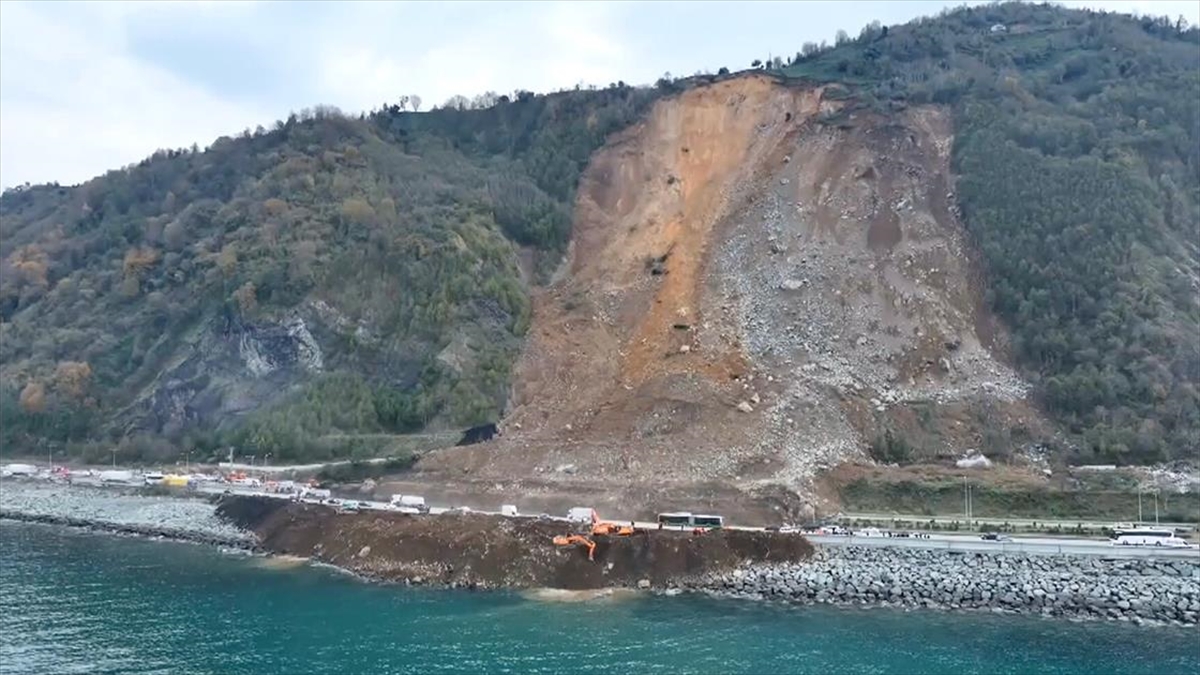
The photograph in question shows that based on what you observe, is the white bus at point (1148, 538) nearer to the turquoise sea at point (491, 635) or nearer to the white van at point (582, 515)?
the turquoise sea at point (491, 635)

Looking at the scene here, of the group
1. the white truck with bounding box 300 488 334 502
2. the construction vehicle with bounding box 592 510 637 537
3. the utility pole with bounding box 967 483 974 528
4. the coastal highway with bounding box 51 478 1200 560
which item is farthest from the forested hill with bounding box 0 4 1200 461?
the construction vehicle with bounding box 592 510 637 537

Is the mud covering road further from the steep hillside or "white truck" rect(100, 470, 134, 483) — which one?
"white truck" rect(100, 470, 134, 483)

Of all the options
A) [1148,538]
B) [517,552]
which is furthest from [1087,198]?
[517,552]

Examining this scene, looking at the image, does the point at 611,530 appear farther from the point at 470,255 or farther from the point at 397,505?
the point at 470,255

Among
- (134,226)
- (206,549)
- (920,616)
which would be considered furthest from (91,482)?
(920,616)

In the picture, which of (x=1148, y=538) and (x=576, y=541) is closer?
(x=1148, y=538)

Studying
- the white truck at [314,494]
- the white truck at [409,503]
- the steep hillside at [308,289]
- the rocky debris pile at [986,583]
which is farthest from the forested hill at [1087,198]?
→ the white truck at [314,494]
